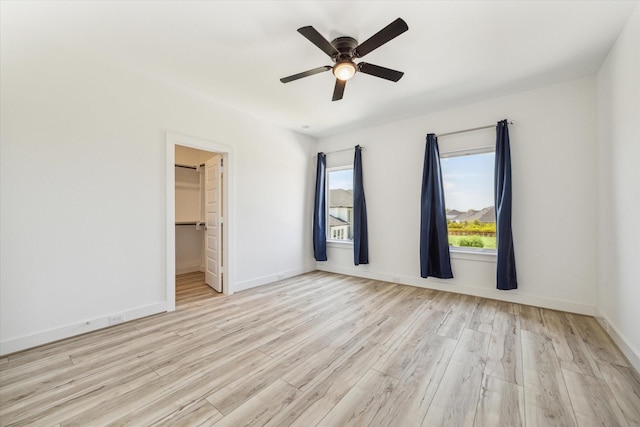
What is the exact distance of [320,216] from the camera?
509 cm

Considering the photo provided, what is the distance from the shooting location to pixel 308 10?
78.4 inches

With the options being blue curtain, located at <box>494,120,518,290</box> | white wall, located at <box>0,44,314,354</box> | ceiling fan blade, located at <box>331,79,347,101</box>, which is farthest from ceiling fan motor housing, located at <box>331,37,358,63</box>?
blue curtain, located at <box>494,120,518,290</box>

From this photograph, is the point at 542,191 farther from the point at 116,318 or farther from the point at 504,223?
the point at 116,318

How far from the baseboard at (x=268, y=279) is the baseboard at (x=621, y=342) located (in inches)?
161

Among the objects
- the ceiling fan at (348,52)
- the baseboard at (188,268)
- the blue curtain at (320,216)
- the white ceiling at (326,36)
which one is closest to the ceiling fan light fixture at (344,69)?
the ceiling fan at (348,52)

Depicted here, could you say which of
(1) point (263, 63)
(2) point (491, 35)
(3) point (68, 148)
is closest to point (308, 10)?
(1) point (263, 63)

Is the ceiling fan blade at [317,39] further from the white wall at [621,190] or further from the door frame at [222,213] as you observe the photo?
the white wall at [621,190]

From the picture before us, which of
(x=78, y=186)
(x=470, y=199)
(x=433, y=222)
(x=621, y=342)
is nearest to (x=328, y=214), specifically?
(x=433, y=222)

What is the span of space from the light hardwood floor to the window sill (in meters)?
0.73

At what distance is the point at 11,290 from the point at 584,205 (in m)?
5.90

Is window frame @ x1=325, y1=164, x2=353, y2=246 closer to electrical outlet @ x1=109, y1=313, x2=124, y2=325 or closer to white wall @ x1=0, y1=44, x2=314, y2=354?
white wall @ x1=0, y1=44, x2=314, y2=354

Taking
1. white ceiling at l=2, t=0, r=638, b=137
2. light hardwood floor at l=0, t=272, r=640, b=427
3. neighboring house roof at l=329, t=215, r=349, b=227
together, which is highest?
white ceiling at l=2, t=0, r=638, b=137

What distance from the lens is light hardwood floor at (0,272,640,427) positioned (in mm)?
1530

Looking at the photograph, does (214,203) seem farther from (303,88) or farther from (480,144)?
(480,144)
